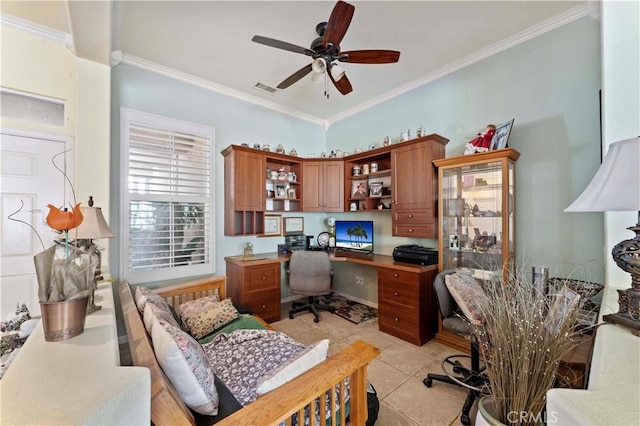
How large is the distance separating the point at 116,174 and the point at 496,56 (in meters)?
4.25

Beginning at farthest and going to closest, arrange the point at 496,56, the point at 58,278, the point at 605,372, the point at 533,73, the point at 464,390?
1. the point at 496,56
2. the point at 533,73
3. the point at 464,390
4. the point at 58,278
5. the point at 605,372

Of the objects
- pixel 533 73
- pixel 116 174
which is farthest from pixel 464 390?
pixel 116 174

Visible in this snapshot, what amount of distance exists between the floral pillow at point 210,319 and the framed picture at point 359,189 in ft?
7.86

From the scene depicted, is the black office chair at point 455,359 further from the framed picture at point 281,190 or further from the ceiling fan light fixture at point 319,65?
the framed picture at point 281,190

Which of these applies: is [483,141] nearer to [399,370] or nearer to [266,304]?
[399,370]

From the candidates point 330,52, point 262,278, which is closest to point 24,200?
point 262,278

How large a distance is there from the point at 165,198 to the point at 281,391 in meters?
2.83

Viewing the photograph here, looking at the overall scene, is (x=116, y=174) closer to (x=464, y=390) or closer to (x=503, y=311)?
(x=503, y=311)

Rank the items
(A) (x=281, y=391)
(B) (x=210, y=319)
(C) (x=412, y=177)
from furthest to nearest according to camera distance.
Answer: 1. (C) (x=412, y=177)
2. (B) (x=210, y=319)
3. (A) (x=281, y=391)

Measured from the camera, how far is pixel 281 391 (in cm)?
98

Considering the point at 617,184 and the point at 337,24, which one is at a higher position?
the point at 337,24

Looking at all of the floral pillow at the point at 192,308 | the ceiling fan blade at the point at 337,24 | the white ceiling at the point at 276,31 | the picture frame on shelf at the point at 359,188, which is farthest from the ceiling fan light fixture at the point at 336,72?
the floral pillow at the point at 192,308

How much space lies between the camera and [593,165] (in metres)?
2.11

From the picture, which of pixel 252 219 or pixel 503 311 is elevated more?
pixel 252 219
